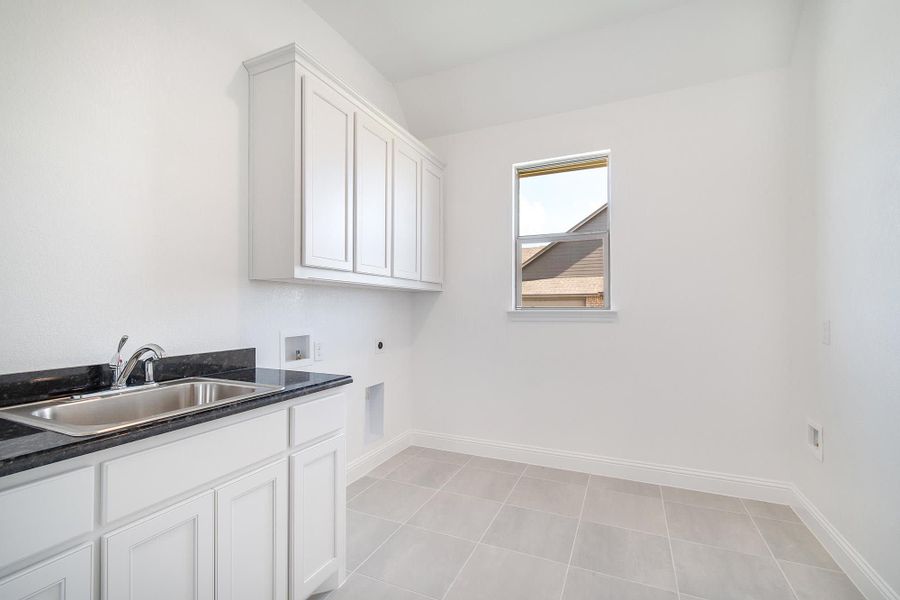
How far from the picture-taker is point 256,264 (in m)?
2.01

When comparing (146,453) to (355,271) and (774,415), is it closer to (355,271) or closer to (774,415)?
(355,271)

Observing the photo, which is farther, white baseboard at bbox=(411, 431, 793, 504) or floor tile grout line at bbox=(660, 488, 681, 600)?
white baseboard at bbox=(411, 431, 793, 504)

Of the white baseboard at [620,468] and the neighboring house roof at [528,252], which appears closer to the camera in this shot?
the white baseboard at [620,468]

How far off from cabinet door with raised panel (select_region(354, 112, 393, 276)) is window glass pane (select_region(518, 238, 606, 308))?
118cm

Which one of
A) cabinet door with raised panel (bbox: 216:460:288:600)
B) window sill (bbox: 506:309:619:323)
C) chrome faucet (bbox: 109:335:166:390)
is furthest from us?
A: window sill (bbox: 506:309:619:323)

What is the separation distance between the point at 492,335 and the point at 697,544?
1747 mm

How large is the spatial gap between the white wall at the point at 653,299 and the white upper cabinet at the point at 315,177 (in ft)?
3.13

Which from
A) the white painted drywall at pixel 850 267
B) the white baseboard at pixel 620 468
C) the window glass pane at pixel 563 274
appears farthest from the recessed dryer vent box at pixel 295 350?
the white painted drywall at pixel 850 267

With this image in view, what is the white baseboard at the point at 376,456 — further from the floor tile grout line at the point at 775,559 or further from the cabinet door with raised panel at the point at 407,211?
the floor tile grout line at the point at 775,559

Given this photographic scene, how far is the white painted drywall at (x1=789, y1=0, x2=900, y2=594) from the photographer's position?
5.10 feet

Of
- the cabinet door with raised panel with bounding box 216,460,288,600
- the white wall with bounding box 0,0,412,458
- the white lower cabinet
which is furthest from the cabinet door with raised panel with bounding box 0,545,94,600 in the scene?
the white wall with bounding box 0,0,412,458

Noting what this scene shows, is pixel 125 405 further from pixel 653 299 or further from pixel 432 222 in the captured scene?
pixel 653 299

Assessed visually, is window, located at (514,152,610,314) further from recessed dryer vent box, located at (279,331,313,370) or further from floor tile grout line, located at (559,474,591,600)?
recessed dryer vent box, located at (279,331,313,370)

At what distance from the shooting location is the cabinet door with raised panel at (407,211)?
2.73 meters
